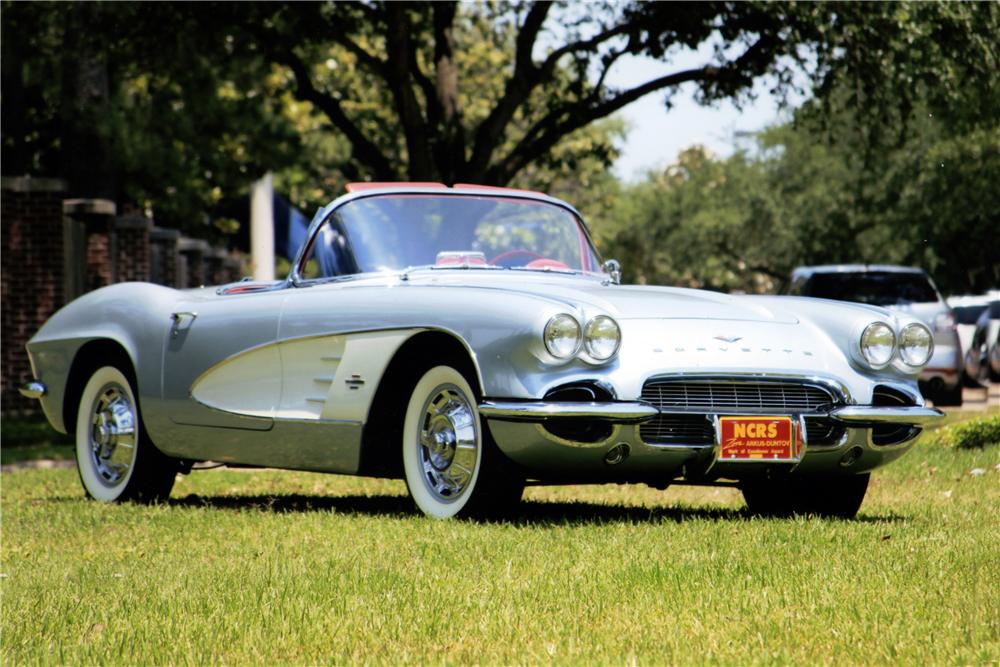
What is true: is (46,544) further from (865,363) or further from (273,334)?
(865,363)

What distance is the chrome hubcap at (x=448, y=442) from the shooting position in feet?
22.5

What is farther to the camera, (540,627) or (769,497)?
(769,497)

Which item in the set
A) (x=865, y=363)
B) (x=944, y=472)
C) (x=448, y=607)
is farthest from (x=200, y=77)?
(x=448, y=607)

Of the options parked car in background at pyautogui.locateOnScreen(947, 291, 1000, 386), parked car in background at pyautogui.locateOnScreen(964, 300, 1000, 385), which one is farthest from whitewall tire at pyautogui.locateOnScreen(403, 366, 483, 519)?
parked car in background at pyautogui.locateOnScreen(964, 300, 1000, 385)

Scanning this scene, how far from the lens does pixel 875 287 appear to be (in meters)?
18.0

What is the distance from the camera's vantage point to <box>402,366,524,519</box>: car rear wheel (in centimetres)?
673

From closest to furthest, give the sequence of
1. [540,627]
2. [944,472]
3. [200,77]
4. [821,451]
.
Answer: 1. [540,627]
2. [821,451]
3. [944,472]
4. [200,77]

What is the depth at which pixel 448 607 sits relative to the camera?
4.71m

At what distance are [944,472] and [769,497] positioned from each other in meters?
2.06

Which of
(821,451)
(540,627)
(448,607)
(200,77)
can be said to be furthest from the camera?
(200,77)

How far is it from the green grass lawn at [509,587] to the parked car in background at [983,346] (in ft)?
51.6

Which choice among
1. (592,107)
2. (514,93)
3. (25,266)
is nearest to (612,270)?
(514,93)

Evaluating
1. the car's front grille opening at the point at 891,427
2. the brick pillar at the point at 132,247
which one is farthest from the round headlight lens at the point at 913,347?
the brick pillar at the point at 132,247

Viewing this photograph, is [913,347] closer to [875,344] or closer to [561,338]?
[875,344]
